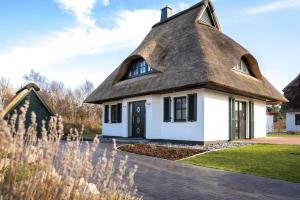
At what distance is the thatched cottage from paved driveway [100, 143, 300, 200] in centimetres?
607

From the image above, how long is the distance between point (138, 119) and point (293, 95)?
22.9 meters

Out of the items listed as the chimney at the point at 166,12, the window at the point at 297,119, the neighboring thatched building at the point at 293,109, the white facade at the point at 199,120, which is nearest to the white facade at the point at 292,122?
the neighboring thatched building at the point at 293,109

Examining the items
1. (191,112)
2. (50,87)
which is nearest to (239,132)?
(191,112)

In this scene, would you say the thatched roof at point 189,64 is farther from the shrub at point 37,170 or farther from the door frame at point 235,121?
the shrub at point 37,170

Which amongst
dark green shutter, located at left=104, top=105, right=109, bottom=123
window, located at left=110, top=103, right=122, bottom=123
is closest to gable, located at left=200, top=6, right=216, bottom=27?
window, located at left=110, top=103, right=122, bottom=123

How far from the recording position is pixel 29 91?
5582mm

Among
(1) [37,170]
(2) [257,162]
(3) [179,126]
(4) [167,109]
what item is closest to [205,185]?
(2) [257,162]

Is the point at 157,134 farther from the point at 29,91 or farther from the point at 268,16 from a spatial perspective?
the point at 29,91

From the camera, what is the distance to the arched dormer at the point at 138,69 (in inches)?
690

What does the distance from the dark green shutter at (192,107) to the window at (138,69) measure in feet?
11.2

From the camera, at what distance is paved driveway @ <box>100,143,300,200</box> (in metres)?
5.32

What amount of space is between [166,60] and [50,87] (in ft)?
150

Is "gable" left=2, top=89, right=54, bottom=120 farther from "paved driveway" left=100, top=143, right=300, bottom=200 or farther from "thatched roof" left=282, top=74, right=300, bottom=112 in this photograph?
"thatched roof" left=282, top=74, right=300, bottom=112

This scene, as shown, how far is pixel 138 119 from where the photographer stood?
58.2ft
